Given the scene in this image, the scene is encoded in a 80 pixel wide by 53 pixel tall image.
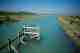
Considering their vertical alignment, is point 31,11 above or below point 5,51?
above


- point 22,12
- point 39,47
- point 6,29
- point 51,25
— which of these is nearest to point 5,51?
point 6,29

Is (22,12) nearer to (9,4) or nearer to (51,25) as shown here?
(9,4)

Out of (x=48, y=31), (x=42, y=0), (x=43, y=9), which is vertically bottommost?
(x=48, y=31)

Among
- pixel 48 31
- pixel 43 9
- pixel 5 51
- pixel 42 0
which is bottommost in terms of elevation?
pixel 5 51

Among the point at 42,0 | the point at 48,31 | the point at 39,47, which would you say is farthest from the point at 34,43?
the point at 42,0

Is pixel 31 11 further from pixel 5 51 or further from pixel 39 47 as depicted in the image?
pixel 5 51

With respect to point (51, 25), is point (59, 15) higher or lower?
higher
